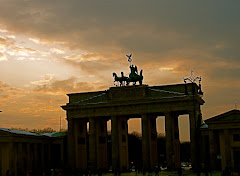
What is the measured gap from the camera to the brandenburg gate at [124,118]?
69.4 metres

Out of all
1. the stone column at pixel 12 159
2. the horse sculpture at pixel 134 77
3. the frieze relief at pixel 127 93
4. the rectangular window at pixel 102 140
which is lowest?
the stone column at pixel 12 159

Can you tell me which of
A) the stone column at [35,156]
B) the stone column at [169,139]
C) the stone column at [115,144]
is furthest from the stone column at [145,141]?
the stone column at [35,156]

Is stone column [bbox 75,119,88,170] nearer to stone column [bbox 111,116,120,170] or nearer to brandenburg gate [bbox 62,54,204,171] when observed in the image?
brandenburg gate [bbox 62,54,204,171]

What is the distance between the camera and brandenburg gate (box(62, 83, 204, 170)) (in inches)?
2734

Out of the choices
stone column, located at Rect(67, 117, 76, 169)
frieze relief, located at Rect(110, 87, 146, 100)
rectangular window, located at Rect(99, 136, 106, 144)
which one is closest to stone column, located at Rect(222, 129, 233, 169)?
frieze relief, located at Rect(110, 87, 146, 100)

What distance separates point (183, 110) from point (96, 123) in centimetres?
1796

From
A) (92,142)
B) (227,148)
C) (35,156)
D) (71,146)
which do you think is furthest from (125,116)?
(227,148)

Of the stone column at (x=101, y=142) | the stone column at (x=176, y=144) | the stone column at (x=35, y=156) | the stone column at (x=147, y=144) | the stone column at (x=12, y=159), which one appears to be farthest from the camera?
the stone column at (x=101, y=142)

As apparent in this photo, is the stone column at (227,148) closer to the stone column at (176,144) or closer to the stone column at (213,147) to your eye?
the stone column at (213,147)

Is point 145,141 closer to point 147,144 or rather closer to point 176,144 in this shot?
point 147,144

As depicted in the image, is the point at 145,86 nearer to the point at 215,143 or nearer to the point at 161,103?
the point at 161,103

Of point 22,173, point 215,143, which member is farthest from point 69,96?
point 215,143

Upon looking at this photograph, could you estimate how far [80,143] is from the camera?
3113 inches

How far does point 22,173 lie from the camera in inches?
2685
